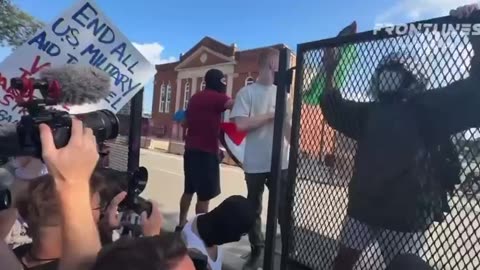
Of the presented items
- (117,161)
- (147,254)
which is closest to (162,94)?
(117,161)

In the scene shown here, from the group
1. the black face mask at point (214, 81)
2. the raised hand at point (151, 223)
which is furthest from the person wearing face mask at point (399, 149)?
the black face mask at point (214, 81)

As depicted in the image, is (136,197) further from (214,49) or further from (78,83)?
(214,49)

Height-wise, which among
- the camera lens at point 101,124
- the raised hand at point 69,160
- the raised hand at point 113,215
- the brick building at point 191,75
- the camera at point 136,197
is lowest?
the raised hand at point 113,215

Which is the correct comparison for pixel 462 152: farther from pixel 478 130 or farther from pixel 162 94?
pixel 162 94

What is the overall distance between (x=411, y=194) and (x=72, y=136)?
1.39 meters

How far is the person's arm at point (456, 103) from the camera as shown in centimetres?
175

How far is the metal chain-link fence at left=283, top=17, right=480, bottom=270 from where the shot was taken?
6.00 ft

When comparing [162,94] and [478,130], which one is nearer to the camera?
[478,130]

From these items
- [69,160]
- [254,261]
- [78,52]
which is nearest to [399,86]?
[69,160]

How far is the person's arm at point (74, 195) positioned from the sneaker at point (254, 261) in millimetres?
2618

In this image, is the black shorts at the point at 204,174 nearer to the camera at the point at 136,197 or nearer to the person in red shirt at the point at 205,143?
the person in red shirt at the point at 205,143

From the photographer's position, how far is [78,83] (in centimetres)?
214

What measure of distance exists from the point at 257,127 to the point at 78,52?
1.35m

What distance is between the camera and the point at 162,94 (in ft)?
146
